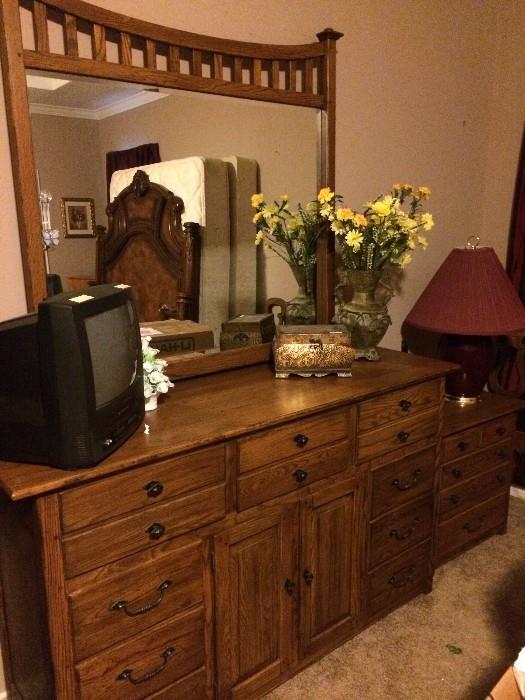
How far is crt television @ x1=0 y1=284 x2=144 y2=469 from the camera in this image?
4.12ft

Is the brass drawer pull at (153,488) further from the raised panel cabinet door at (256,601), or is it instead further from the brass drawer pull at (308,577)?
the brass drawer pull at (308,577)

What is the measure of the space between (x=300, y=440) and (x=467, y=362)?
1.20 meters

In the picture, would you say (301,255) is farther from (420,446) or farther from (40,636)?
(40,636)

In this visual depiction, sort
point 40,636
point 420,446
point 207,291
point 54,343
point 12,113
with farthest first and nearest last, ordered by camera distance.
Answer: point 420,446 → point 207,291 → point 12,113 → point 40,636 → point 54,343

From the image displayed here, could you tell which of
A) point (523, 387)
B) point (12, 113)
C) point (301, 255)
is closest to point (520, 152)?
point (523, 387)

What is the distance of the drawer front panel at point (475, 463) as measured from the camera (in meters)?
2.45

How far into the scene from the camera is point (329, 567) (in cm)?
194

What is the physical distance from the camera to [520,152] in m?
2.93

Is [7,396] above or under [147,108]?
under

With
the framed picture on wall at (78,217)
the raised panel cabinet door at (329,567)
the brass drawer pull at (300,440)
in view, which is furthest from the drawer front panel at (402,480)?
the framed picture on wall at (78,217)

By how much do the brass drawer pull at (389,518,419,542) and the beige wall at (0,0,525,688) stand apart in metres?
0.95

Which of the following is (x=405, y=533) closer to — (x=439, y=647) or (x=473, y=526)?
(x=439, y=647)

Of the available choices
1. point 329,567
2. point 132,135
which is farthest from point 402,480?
point 132,135

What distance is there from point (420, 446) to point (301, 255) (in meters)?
0.82
